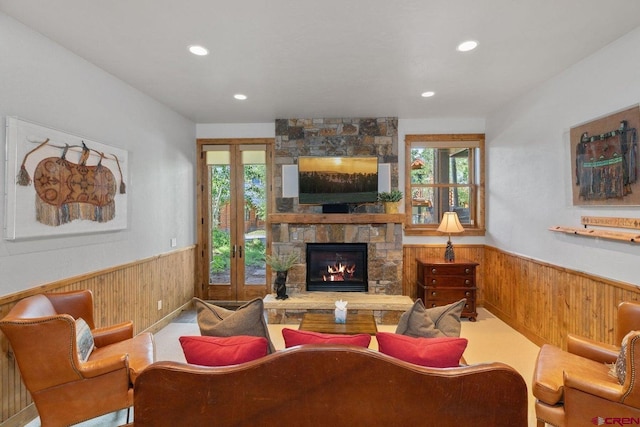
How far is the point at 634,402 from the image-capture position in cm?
163

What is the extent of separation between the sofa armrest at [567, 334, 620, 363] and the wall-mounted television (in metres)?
2.75

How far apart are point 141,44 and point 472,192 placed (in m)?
4.67

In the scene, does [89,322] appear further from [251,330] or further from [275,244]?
[275,244]

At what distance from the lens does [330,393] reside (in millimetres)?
1165

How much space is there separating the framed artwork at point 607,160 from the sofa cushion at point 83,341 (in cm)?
407

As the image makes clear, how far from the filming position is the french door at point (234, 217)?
5.04 m

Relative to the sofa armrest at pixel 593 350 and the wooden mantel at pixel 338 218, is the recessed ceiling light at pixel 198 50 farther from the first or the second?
the sofa armrest at pixel 593 350

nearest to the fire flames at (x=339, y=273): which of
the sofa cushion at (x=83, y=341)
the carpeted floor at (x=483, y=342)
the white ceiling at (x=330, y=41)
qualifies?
the carpeted floor at (x=483, y=342)

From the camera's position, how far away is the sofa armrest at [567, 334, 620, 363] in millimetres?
2111

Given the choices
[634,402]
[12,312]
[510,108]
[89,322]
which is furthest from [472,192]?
[12,312]

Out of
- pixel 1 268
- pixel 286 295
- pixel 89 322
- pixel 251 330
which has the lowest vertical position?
pixel 286 295

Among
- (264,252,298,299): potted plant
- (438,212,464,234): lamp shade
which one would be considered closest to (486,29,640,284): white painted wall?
(438,212,464,234): lamp shade

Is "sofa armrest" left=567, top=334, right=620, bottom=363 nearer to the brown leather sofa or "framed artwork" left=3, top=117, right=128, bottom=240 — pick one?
the brown leather sofa

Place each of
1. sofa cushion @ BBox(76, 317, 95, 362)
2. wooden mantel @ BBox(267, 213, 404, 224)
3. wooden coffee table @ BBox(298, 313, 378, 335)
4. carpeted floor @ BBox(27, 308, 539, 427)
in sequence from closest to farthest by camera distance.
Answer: sofa cushion @ BBox(76, 317, 95, 362) → wooden coffee table @ BBox(298, 313, 378, 335) → carpeted floor @ BBox(27, 308, 539, 427) → wooden mantel @ BBox(267, 213, 404, 224)
